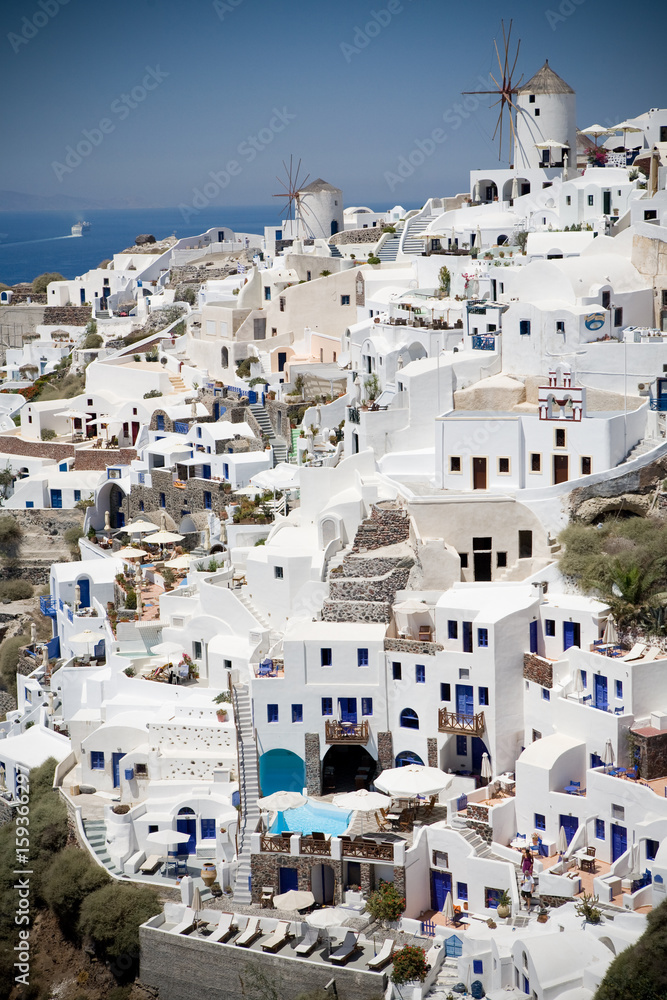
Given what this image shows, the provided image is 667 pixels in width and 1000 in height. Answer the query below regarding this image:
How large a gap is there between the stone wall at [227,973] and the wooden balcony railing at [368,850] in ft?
8.73

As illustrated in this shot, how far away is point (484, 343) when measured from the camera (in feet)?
138

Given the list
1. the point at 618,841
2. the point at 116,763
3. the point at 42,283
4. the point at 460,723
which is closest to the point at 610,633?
the point at 460,723

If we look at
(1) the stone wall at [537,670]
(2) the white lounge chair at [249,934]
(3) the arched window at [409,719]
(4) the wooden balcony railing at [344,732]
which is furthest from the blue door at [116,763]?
(1) the stone wall at [537,670]

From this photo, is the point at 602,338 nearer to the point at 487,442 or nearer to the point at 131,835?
the point at 487,442

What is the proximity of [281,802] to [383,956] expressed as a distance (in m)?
4.62

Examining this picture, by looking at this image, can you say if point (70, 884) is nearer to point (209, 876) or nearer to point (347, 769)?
point (209, 876)

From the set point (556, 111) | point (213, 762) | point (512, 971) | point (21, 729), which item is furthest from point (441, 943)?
point (556, 111)

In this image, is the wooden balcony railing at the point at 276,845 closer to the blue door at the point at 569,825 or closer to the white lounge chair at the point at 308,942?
the white lounge chair at the point at 308,942

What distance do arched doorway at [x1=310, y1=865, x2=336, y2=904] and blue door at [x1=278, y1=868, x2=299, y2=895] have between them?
0.43 meters

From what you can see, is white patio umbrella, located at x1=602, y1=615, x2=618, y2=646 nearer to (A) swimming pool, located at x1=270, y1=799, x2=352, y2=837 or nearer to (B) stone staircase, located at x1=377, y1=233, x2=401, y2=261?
(A) swimming pool, located at x1=270, y1=799, x2=352, y2=837

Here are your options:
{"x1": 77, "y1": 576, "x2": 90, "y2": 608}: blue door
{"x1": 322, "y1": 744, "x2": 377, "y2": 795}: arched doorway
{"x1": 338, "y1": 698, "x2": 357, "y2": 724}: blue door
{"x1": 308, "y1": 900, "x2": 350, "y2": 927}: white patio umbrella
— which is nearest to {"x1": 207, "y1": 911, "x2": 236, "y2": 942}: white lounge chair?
{"x1": 308, "y1": 900, "x2": 350, "y2": 927}: white patio umbrella

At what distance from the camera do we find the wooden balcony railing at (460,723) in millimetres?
31938

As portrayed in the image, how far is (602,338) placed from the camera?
39.9 metres

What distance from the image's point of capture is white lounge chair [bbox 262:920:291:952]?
94.9 ft
